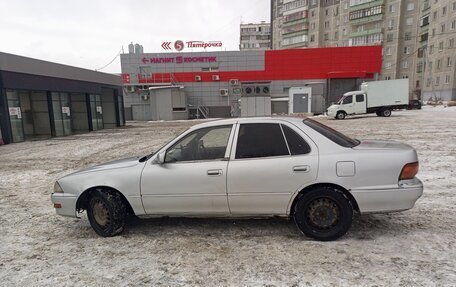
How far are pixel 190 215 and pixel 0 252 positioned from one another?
2.50 meters

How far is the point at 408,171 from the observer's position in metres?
3.31

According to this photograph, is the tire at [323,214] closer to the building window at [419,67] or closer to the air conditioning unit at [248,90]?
the air conditioning unit at [248,90]

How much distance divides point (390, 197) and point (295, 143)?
129 cm

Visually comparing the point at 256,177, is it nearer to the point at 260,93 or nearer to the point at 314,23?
the point at 260,93

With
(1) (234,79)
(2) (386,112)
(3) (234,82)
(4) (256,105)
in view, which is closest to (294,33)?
(1) (234,79)

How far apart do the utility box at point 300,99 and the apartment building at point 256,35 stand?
64126 mm

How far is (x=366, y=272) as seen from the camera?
9.12 ft

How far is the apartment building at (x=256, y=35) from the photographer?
90.1m

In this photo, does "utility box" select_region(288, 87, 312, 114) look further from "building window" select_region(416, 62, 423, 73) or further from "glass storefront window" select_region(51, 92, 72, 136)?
"building window" select_region(416, 62, 423, 73)

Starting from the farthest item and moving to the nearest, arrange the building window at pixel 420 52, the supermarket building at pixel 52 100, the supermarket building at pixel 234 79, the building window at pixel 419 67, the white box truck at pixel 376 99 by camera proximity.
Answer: the building window at pixel 419 67, the building window at pixel 420 52, the supermarket building at pixel 234 79, the white box truck at pixel 376 99, the supermarket building at pixel 52 100

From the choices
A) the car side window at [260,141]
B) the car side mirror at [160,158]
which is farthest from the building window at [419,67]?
the car side mirror at [160,158]

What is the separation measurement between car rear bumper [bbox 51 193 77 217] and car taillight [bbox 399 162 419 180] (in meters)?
4.34

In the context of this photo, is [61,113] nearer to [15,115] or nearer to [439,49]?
[15,115]

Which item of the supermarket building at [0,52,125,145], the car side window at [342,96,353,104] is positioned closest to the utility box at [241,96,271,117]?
the car side window at [342,96,353,104]
